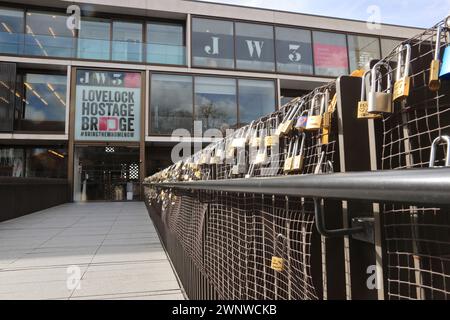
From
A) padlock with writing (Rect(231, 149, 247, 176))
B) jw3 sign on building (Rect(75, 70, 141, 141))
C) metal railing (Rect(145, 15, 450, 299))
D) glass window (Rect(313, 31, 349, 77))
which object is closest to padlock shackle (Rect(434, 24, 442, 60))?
metal railing (Rect(145, 15, 450, 299))

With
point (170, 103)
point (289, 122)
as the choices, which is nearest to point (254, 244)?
point (289, 122)

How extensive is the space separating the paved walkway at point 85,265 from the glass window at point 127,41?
12507 millimetres

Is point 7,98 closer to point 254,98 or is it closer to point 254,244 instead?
point 254,98

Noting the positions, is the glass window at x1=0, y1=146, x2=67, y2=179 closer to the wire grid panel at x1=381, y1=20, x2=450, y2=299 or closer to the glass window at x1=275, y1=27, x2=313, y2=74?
the glass window at x1=275, y1=27, x2=313, y2=74

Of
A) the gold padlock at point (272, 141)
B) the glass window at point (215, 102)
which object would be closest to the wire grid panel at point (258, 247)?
the gold padlock at point (272, 141)

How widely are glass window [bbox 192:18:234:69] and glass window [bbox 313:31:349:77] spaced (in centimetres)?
518

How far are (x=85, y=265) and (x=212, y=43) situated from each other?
1676 centimetres

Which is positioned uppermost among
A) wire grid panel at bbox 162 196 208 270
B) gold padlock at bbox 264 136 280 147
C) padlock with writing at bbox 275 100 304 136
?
padlock with writing at bbox 275 100 304 136

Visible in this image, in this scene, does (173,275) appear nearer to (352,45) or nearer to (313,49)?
(313,49)

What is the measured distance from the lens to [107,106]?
59.8 ft

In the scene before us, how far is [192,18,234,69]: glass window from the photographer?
19.4 meters

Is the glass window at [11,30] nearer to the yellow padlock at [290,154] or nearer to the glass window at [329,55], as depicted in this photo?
the glass window at [329,55]

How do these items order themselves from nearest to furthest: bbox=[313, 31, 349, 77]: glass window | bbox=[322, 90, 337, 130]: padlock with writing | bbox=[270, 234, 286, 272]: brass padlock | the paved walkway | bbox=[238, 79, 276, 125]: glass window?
bbox=[322, 90, 337, 130]: padlock with writing → bbox=[270, 234, 286, 272]: brass padlock → the paved walkway → bbox=[238, 79, 276, 125]: glass window → bbox=[313, 31, 349, 77]: glass window
